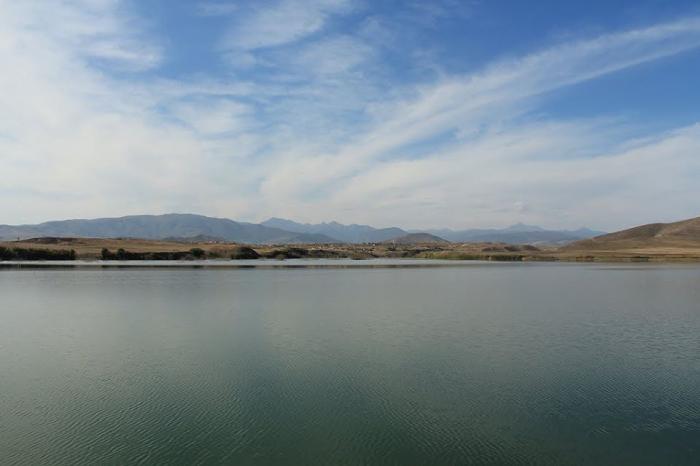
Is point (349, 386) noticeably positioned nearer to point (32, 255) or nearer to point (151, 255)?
point (151, 255)

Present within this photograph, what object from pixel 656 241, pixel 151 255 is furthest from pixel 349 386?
pixel 656 241

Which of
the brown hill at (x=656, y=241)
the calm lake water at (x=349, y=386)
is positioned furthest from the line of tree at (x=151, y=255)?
the brown hill at (x=656, y=241)

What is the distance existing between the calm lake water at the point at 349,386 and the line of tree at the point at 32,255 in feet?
255

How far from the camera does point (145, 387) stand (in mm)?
15422

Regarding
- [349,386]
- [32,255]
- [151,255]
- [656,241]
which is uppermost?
[656,241]

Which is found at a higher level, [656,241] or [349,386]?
[656,241]

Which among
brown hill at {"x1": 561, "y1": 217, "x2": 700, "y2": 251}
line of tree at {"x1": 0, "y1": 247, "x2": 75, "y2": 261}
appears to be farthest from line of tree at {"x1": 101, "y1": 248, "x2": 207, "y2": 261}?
brown hill at {"x1": 561, "y1": 217, "x2": 700, "y2": 251}

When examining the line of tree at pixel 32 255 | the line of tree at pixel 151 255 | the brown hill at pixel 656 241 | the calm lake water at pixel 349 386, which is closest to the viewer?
the calm lake water at pixel 349 386

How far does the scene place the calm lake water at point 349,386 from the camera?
11156 millimetres

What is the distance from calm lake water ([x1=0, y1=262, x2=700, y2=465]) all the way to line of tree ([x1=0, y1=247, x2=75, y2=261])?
255 ft

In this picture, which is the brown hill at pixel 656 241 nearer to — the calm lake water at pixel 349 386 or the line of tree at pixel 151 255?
the line of tree at pixel 151 255

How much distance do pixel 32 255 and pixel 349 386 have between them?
338ft

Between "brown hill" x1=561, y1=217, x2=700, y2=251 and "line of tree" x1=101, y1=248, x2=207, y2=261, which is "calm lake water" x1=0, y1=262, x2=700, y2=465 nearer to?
"line of tree" x1=101, y1=248, x2=207, y2=261

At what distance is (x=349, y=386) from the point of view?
50.8 feet
